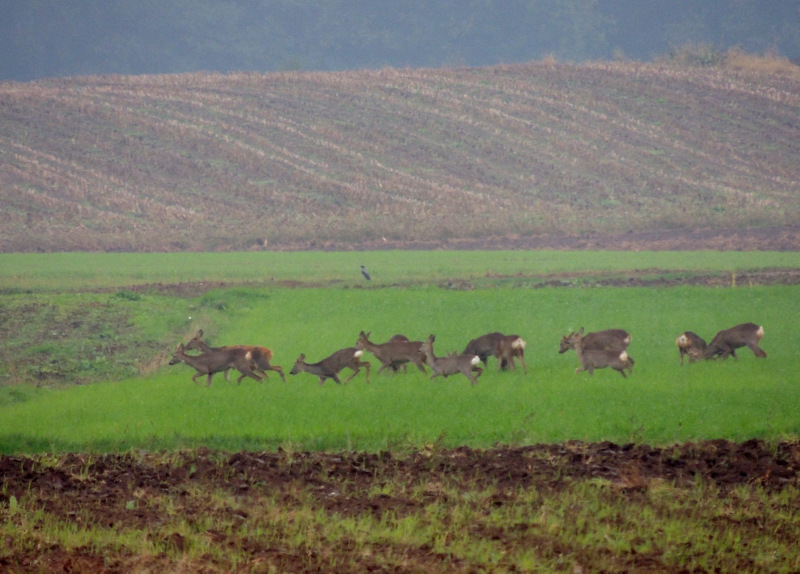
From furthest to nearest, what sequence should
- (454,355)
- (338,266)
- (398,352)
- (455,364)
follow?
(338,266), (398,352), (454,355), (455,364)

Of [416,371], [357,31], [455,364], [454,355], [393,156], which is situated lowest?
[416,371]

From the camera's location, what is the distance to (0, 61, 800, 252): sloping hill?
192 feet

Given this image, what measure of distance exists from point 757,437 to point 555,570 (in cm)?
565

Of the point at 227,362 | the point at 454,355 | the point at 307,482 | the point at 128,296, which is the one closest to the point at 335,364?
the point at 227,362

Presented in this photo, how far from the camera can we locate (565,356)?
2159 centimetres

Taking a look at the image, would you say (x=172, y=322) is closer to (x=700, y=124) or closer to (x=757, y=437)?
(x=757, y=437)

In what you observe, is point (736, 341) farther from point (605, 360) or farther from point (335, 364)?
point (335, 364)

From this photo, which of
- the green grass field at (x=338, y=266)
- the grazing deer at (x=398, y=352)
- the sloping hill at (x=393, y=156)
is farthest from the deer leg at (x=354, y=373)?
the sloping hill at (x=393, y=156)

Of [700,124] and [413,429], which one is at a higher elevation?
[700,124]

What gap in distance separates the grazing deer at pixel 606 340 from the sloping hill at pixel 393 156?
1365 inches

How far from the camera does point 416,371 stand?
20547mm

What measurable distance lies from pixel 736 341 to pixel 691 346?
0.80 metres

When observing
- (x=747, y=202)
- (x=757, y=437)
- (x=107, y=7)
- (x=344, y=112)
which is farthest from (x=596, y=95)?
(x=107, y=7)

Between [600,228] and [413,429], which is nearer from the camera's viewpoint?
[413,429]
